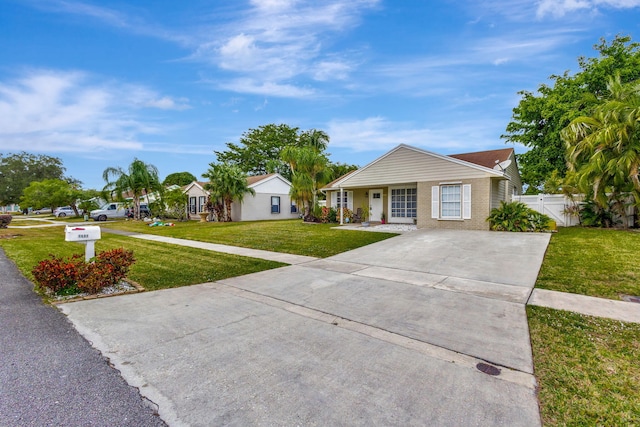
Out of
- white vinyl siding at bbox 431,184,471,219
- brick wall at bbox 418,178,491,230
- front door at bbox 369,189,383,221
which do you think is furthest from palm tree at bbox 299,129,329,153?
white vinyl siding at bbox 431,184,471,219

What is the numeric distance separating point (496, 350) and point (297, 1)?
1142cm

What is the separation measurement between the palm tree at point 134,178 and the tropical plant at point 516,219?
25.0 m

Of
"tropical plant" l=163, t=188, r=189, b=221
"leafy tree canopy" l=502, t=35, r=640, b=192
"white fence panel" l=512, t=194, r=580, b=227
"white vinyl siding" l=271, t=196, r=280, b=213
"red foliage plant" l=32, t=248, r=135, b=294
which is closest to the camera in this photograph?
"red foliage plant" l=32, t=248, r=135, b=294

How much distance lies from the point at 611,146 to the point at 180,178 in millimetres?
57299

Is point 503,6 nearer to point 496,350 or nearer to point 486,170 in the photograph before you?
point 486,170

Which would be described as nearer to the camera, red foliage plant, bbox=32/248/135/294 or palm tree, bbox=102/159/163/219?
red foliage plant, bbox=32/248/135/294

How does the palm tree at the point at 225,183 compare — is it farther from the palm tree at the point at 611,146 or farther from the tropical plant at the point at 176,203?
the palm tree at the point at 611,146

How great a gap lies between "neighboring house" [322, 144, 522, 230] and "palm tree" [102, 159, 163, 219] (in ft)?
53.9

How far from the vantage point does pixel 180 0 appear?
9781 millimetres

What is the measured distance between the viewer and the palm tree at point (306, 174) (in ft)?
62.9

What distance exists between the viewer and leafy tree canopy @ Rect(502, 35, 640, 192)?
19.6 metres

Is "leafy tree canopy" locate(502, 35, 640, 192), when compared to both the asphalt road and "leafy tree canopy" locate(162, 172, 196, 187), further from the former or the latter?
"leafy tree canopy" locate(162, 172, 196, 187)

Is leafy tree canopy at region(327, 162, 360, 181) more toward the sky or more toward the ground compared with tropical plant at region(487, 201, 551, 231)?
more toward the sky

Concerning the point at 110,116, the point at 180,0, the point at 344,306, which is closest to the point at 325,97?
the point at 180,0
